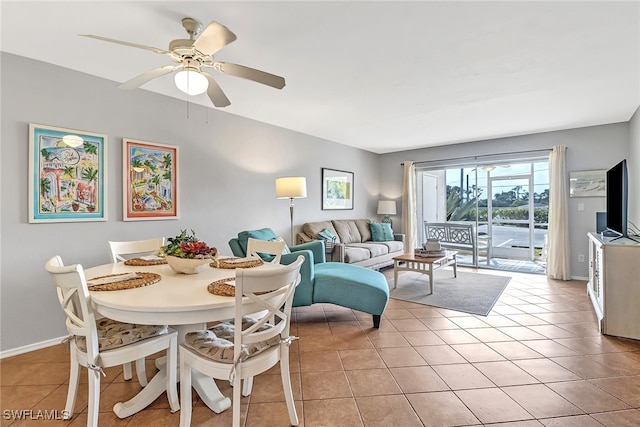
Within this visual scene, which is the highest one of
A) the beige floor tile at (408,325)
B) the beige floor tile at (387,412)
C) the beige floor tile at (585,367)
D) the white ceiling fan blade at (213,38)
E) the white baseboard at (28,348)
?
the white ceiling fan blade at (213,38)

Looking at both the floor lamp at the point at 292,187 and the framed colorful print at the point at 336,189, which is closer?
the floor lamp at the point at 292,187

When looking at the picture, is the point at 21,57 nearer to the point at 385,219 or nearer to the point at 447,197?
the point at 385,219

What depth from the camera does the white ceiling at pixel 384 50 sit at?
1.91m

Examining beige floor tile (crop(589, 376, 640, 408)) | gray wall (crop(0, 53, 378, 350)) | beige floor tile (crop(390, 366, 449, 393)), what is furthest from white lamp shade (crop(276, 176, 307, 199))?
beige floor tile (crop(589, 376, 640, 408))

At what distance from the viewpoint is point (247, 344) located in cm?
154

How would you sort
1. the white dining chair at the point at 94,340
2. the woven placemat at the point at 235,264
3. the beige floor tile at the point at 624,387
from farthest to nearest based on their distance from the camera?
1. the woven placemat at the point at 235,264
2. the beige floor tile at the point at 624,387
3. the white dining chair at the point at 94,340

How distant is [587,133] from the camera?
15.5 feet

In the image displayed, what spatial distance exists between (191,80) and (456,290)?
3.98 meters

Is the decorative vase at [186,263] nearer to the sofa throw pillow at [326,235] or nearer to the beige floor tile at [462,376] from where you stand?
the beige floor tile at [462,376]

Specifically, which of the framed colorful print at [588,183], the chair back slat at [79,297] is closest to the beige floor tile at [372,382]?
the chair back slat at [79,297]

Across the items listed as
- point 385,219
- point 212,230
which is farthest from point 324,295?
point 385,219

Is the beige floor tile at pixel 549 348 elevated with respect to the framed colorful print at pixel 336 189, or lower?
lower

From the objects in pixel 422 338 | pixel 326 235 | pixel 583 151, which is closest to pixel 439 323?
pixel 422 338

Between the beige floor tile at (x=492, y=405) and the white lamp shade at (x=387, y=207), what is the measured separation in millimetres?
4791
